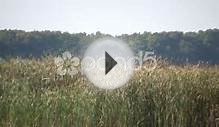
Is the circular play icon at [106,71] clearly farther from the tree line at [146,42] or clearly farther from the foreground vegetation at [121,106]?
the tree line at [146,42]

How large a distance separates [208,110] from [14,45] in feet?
130

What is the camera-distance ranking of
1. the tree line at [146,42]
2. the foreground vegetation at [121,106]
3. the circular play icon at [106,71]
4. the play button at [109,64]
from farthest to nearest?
the tree line at [146,42] < the play button at [109,64] < the circular play icon at [106,71] < the foreground vegetation at [121,106]

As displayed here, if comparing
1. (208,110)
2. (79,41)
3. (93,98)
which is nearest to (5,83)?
(93,98)

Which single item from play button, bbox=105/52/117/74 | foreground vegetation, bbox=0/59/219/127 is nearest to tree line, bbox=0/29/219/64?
play button, bbox=105/52/117/74

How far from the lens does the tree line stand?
153 ft

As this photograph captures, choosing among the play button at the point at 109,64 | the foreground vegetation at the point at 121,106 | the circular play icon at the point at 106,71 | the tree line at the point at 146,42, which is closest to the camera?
the foreground vegetation at the point at 121,106

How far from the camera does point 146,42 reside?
51.6m

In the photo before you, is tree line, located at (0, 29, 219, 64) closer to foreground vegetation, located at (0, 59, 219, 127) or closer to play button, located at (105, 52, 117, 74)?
play button, located at (105, 52, 117, 74)

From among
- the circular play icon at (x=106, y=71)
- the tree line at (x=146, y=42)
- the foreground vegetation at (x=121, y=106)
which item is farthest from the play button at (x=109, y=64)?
the tree line at (x=146, y=42)

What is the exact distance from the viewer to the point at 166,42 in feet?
169

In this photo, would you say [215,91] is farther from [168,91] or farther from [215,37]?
[215,37]

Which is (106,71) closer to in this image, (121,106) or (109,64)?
(109,64)

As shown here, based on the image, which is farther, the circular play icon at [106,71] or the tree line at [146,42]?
the tree line at [146,42]

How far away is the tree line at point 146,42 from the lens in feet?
153
